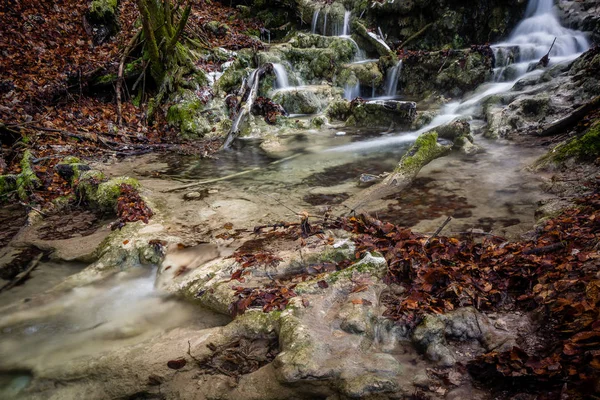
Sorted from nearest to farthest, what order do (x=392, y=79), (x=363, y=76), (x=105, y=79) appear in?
(x=105, y=79)
(x=363, y=76)
(x=392, y=79)

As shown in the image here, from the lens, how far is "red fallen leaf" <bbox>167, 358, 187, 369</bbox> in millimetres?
2494

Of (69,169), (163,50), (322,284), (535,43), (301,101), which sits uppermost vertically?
(163,50)

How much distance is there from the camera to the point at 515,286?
2.74 meters

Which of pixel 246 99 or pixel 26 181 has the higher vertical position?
pixel 246 99

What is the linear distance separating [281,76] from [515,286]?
455 inches

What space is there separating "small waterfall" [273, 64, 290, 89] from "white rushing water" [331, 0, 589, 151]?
201 inches

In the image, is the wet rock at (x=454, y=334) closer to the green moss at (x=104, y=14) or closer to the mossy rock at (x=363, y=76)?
the mossy rock at (x=363, y=76)

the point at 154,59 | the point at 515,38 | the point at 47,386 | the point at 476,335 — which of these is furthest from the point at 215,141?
the point at 515,38

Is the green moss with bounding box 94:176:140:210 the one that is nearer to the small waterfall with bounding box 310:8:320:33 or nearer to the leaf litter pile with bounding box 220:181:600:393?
the leaf litter pile with bounding box 220:181:600:393

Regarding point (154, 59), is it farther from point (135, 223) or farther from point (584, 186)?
point (584, 186)

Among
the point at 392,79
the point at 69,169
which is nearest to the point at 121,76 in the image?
the point at 69,169

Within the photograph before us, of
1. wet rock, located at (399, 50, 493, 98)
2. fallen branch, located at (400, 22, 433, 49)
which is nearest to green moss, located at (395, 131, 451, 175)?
wet rock, located at (399, 50, 493, 98)

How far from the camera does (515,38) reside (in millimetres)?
12516

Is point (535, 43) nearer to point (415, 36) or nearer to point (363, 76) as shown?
point (415, 36)
